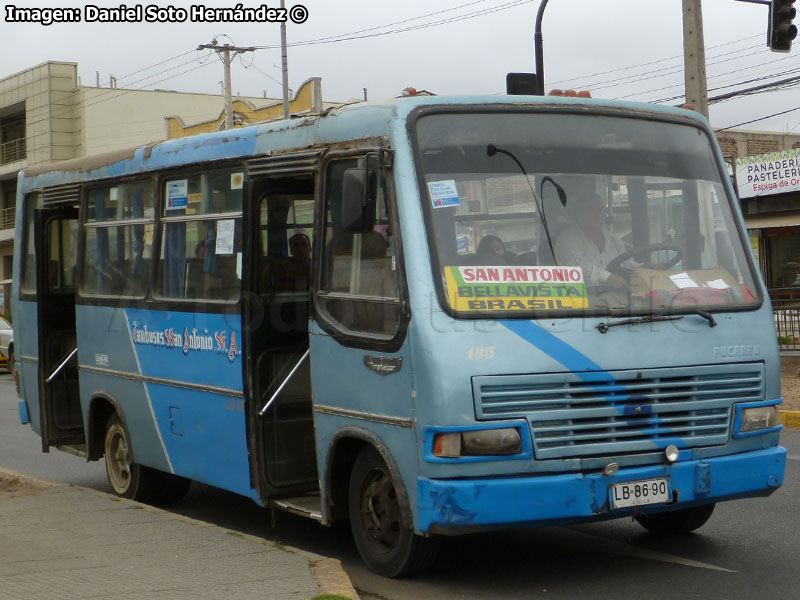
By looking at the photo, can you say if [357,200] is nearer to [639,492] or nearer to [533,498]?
[533,498]

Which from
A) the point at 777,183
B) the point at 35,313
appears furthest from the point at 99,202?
the point at 777,183

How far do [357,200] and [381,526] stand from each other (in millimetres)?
1829

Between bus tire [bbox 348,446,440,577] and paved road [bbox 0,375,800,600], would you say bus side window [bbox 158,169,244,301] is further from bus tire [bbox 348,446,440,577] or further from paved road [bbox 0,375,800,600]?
paved road [bbox 0,375,800,600]

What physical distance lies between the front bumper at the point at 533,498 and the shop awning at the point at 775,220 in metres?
26.2

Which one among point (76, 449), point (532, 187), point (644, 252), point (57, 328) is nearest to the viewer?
point (532, 187)

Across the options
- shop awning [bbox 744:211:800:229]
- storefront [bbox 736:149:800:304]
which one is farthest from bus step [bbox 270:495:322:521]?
shop awning [bbox 744:211:800:229]

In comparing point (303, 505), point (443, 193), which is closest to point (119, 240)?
point (303, 505)

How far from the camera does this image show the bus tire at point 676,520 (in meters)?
7.45

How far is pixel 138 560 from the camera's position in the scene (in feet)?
22.0

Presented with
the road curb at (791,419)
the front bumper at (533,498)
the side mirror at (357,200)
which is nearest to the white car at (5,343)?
the road curb at (791,419)

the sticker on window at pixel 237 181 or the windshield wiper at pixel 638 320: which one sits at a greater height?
the sticker on window at pixel 237 181

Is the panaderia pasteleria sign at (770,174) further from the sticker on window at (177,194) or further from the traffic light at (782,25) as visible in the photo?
the sticker on window at (177,194)

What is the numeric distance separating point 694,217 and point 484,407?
1.84 m

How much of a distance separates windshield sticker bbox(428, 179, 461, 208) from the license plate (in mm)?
1689
